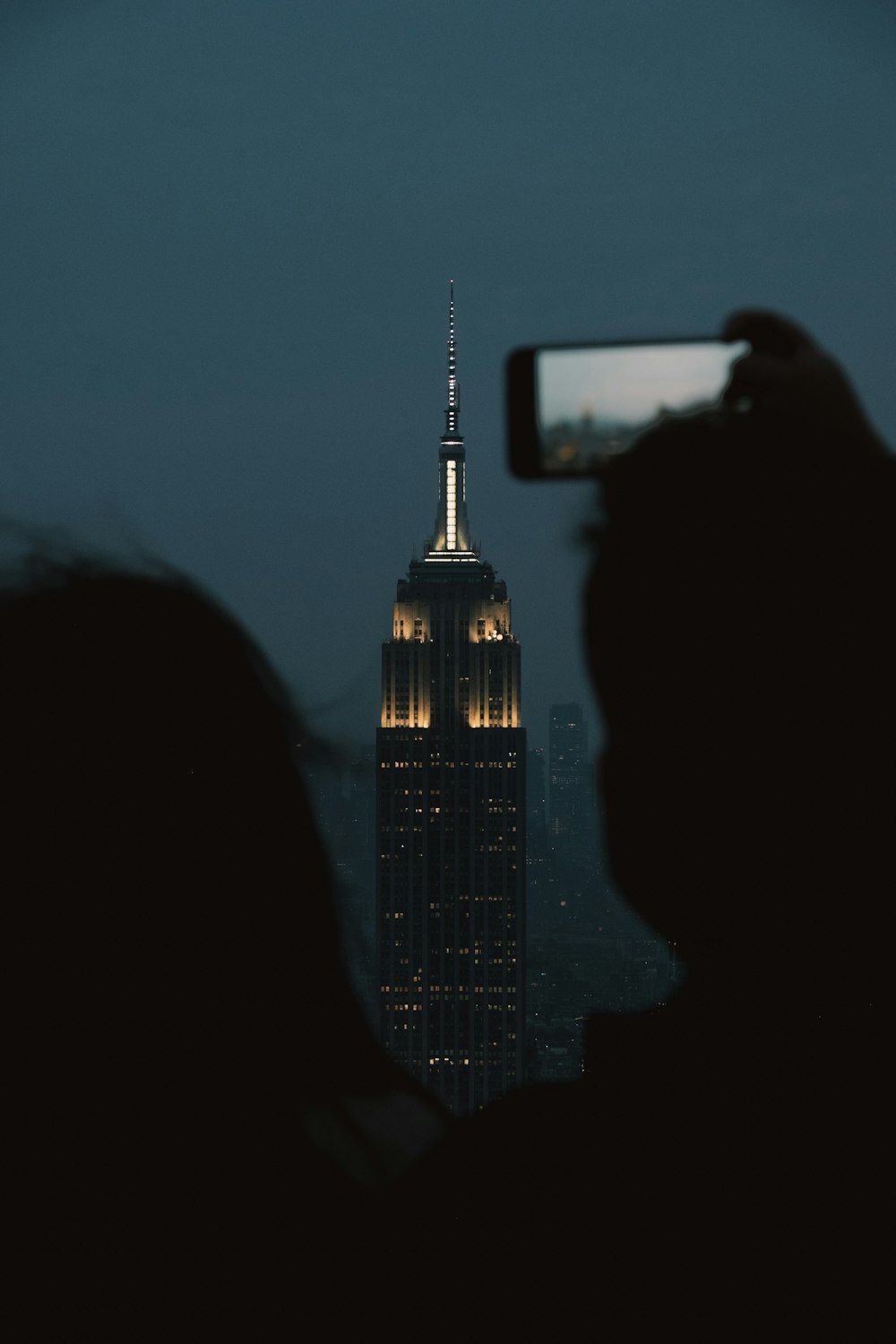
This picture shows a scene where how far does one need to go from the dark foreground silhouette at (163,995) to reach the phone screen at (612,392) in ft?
0.89

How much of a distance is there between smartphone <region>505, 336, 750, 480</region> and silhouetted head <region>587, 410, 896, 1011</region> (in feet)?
0.29

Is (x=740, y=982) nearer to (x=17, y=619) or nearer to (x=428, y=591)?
(x=17, y=619)

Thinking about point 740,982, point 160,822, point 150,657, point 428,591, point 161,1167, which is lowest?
point 161,1167

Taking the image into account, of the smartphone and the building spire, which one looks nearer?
the smartphone

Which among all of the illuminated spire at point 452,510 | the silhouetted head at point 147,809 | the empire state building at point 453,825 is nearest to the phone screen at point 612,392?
the silhouetted head at point 147,809

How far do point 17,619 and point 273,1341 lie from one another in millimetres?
511

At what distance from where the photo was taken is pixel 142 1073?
1.00 meters

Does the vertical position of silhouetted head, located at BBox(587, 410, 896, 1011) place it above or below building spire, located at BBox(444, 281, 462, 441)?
below

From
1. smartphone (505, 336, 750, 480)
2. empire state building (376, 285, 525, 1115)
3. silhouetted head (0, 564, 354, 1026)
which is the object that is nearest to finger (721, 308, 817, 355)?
smartphone (505, 336, 750, 480)

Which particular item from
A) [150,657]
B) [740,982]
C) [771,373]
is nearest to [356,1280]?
[740,982]

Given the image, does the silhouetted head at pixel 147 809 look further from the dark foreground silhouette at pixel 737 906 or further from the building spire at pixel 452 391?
the building spire at pixel 452 391

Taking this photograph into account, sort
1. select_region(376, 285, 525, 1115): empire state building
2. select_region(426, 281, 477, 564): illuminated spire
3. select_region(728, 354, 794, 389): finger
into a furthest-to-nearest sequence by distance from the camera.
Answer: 1. select_region(426, 281, 477, 564): illuminated spire
2. select_region(376, 285, 525, 1115): empire state building
3. select_region(728, 354, 794, 389): finger

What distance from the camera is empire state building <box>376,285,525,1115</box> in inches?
1470

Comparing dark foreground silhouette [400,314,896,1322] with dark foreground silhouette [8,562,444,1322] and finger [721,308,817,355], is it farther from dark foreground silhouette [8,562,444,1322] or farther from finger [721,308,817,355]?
dark foreground silhouette [8,562,444,1322]
